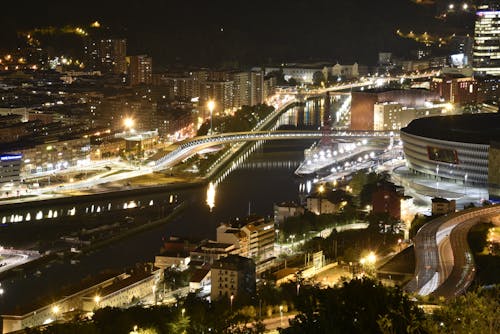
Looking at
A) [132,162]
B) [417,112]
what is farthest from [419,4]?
[132,162]

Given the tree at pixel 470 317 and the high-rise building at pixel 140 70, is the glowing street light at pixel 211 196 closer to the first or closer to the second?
the tree at pixel 470 317

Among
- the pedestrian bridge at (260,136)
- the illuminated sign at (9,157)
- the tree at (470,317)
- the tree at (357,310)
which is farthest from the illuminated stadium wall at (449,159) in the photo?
the tree at (470,317)

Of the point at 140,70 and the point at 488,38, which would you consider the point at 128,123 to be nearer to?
the point at 140,70

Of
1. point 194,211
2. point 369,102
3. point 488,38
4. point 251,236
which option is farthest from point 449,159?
point 488,38

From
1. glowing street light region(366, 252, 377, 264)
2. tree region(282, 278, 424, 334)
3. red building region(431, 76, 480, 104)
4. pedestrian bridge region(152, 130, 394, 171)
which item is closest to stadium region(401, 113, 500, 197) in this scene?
pedestrian bridge region(152, 130, 394, 171)

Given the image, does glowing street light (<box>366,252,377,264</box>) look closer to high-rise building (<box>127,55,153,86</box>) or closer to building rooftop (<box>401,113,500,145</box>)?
building rooftop (<box>401,113,500,145</box>)
